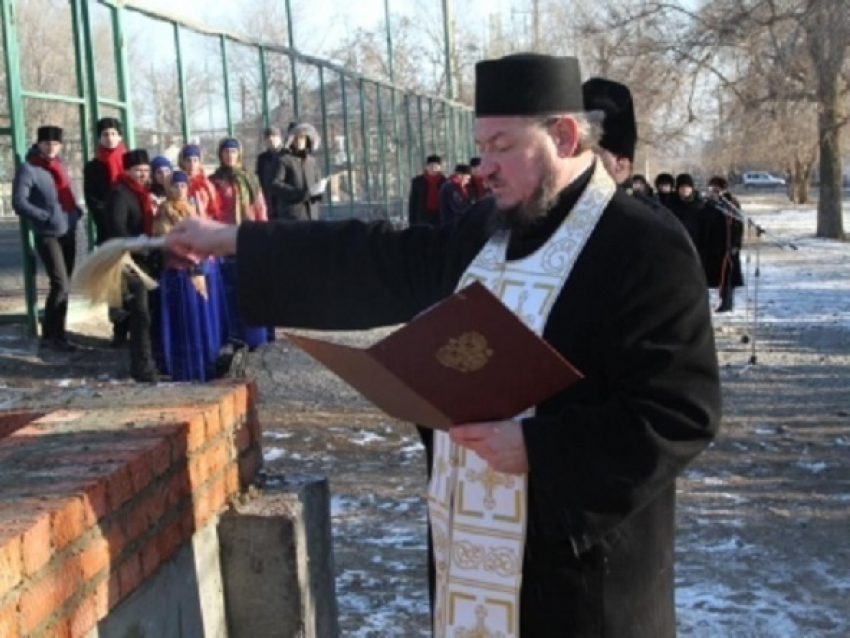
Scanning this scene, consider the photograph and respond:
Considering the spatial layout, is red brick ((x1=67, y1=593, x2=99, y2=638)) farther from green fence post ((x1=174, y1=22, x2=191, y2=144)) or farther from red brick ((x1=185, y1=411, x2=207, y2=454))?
green fence post ((x1=174, y1=22, x2=191, y2=144))

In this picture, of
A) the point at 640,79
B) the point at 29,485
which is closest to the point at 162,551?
the point at 29,485

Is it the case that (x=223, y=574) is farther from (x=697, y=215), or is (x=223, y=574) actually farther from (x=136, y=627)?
(x=697, y=215)

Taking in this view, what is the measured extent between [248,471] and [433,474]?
0.92 m

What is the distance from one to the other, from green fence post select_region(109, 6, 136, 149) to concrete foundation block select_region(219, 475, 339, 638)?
26.0 ft

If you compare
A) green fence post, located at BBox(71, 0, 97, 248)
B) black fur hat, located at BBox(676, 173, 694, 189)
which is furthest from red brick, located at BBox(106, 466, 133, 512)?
black fur hat, located at BBox(676, 173, 694, 189)

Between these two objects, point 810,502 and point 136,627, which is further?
Answer: point 810,502

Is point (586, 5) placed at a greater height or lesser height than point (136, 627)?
greater

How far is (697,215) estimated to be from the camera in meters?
14.7

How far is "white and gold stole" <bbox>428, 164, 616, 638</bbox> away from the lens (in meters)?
2.51

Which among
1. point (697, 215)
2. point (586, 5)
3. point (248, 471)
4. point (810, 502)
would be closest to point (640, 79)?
point (586, 5)

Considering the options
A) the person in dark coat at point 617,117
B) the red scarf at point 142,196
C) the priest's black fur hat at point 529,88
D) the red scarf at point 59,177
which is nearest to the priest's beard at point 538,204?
the priest's black fur hat at point 529,88

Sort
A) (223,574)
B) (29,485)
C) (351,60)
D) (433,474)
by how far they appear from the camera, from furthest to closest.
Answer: (351,60) → (223,574) → (433,474) → (29,485)

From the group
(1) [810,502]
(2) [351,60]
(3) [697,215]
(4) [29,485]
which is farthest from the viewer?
(2) [351,60]

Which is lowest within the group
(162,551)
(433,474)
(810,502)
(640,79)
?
(810,502)
